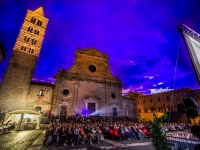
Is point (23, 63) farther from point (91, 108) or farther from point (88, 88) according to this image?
point (91, 108)

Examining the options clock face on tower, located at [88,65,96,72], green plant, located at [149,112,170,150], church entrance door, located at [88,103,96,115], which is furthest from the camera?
clock face on tower, located at [88,65,96,72]

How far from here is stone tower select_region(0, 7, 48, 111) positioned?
1591 cm

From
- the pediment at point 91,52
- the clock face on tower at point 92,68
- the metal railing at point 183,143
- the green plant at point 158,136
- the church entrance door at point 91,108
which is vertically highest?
the pediment at point 91,52

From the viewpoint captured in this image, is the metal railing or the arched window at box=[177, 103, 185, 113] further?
the arched window at box=[177, 103, 185, 113]

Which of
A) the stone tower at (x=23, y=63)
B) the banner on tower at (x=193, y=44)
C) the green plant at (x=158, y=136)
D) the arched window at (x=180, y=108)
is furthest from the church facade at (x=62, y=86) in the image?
the banner on tower at (x=193, y=44)

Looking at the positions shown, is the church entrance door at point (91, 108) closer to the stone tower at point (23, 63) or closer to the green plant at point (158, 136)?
the stone tower at point (23, 63)

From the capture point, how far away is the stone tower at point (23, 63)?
52.2 ft

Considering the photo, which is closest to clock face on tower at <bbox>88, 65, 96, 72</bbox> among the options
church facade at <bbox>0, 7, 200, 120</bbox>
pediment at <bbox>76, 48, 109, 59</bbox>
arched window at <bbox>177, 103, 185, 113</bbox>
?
church facade at <bbox>0, 7, 200, 120</bbox>

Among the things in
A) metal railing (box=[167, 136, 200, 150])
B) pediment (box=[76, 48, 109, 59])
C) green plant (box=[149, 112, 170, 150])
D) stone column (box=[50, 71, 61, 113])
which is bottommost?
metal railing (box=[167, 136, 200, 150])

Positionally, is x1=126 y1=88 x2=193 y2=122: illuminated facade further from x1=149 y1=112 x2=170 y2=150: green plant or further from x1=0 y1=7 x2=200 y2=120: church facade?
x1=149 y1=112 x2=170 y2=150: green plant

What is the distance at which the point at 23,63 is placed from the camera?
Answer: 1847cm

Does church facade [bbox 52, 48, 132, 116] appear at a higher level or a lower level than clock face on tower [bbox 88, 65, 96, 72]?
lower

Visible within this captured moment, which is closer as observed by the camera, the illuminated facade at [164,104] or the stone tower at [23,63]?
the stone tower at [23,63]

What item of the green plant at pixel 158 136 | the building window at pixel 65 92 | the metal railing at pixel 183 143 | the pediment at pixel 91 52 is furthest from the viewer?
the pediment at pixel 91 52
